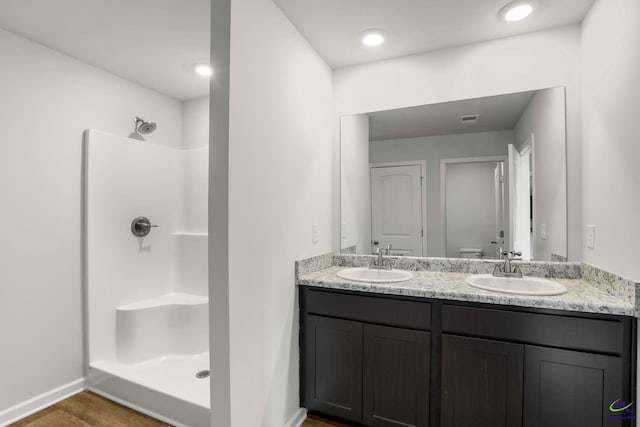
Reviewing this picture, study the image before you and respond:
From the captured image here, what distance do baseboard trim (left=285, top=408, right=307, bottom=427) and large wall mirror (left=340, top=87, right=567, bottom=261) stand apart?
1.11 metres

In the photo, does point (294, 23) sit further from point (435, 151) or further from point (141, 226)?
point (141, 226)

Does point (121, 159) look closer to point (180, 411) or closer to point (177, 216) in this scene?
point (177, 216)

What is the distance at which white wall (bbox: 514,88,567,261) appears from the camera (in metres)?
1.92

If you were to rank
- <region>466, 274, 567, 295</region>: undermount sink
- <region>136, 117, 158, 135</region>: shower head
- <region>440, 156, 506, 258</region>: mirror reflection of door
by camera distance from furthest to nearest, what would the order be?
1. <region>136, 117, 158, 135</region>: shower head
2. <region>440, 156, 506, 258</region>: mirror reflection of door
3. <region>466, 274, 567, 295</region>: undermount sink

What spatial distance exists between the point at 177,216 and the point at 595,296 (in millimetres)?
3200

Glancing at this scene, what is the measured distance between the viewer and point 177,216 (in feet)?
10.3

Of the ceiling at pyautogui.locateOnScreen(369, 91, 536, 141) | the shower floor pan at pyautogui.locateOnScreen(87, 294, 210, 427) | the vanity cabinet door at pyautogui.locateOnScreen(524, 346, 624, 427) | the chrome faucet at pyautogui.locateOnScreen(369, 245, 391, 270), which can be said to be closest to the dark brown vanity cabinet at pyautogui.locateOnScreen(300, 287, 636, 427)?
the vanity cabinet door at pyautogui.locateOnScreen(524, 346, 624, 427)

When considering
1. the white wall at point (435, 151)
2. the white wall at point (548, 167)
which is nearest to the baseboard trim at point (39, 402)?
the white wall at point (435, 151)


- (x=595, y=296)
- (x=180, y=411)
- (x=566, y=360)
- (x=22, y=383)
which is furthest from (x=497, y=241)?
(x=22, y=383)

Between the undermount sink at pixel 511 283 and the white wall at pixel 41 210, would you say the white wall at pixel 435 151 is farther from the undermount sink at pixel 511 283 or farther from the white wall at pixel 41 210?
the white wall at pixel 41 210

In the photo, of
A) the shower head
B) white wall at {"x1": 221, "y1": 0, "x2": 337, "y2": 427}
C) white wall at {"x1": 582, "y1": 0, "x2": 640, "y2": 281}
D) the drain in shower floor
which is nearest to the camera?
white wall at {"x1": 582, "y1": 0, "x2": 640, "y2": 281}

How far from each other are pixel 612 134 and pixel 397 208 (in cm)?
123

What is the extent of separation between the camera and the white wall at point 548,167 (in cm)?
192

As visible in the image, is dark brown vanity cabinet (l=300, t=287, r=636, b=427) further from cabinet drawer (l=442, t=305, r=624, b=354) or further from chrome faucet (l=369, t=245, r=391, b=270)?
chrome faucet (l=369, t=245, r=391, b=270)
